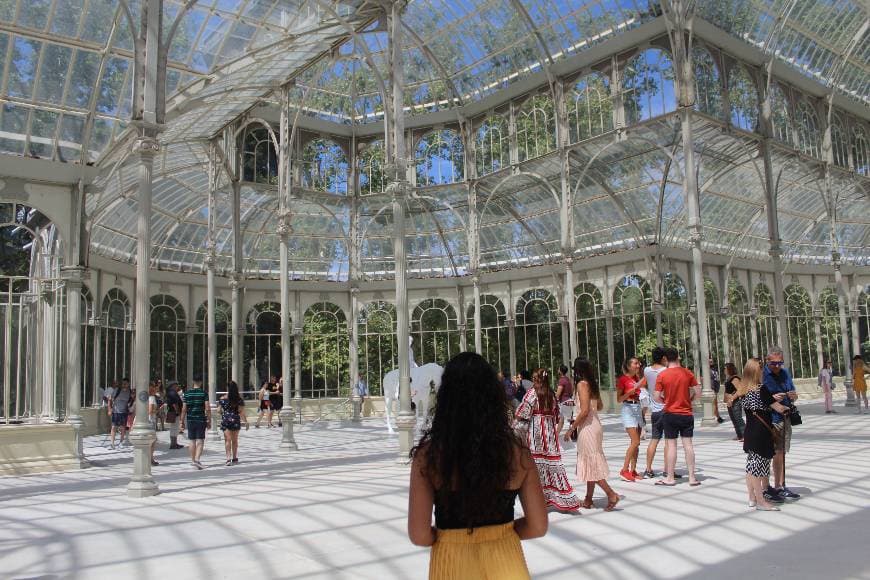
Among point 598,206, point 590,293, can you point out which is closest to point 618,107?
point 598,206

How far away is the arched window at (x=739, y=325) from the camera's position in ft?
103

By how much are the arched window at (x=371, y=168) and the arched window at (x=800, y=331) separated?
21471 mm

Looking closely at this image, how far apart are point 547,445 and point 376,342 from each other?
86.5ft

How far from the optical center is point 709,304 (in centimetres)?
3152

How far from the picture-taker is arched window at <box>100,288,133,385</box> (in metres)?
25.7

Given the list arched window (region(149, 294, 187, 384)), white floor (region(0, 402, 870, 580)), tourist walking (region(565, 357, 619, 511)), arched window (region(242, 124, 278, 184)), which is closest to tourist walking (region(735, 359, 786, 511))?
white floor (region(0, 402, 870, 580))

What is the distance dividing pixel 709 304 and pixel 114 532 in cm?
Result: 2902

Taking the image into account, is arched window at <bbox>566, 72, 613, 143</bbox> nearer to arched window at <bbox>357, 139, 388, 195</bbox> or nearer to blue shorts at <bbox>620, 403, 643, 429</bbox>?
arched window at <bbox>357, 139, 388, 195</bbox>

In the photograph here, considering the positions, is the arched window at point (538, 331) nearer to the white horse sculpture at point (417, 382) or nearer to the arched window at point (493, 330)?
the arched window at point (493, 330)

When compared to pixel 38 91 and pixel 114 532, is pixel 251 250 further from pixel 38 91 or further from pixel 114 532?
pixel 114 532

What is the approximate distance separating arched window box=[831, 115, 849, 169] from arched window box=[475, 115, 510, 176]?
42.9 feet

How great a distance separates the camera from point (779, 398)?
7.22 metres

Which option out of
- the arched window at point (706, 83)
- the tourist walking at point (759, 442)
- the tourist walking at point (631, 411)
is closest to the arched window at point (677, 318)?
the arched window at point (706, 83)

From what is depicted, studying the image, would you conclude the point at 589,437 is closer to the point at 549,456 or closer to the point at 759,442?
the point at 549,456
